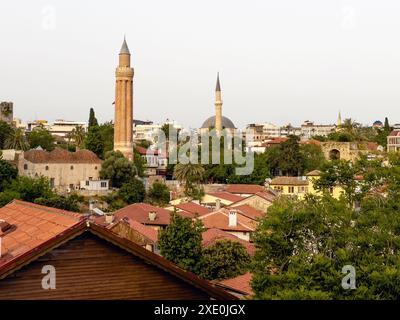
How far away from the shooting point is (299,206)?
56.6 feet

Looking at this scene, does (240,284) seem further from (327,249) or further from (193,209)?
(193,209)

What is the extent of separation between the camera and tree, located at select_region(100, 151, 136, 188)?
57.5 m

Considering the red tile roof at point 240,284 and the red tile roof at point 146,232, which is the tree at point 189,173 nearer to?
the red tile roof at point 146,232

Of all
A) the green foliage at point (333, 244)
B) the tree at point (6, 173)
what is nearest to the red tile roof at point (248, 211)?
the tree at point (6, 173)

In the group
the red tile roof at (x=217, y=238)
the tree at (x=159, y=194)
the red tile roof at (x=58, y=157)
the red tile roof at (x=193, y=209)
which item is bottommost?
the red tile roof at (x=217, y=238)

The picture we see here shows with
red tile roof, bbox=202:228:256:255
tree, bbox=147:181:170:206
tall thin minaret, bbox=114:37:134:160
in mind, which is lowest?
red tile roof, bbox=202:228:256:255

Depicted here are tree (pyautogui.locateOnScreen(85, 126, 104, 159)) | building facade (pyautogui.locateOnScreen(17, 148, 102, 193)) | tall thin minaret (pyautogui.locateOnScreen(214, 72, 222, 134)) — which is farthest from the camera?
tall thin minaret (pyautogui.locateOnScreen(214, 72, 222, 134))

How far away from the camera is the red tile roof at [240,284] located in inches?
852

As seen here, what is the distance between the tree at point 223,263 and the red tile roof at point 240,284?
3.14 ft

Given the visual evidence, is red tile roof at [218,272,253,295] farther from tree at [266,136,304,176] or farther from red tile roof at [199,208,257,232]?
tree at [266,136,304,176]

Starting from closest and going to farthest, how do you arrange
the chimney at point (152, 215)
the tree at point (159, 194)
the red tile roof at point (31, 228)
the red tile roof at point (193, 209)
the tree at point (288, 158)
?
the red tile roof at point (31, 228), the chimney at point (152, 215), the red tile roof at point (193, 209), the tree at point (159, 194), the tree at point (288, 158)

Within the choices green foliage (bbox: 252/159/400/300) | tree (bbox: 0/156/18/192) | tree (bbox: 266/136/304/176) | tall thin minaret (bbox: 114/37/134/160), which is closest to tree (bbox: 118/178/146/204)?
tree (bbox: 0/156/18/192)

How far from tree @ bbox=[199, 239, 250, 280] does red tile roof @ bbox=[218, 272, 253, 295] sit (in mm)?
957
